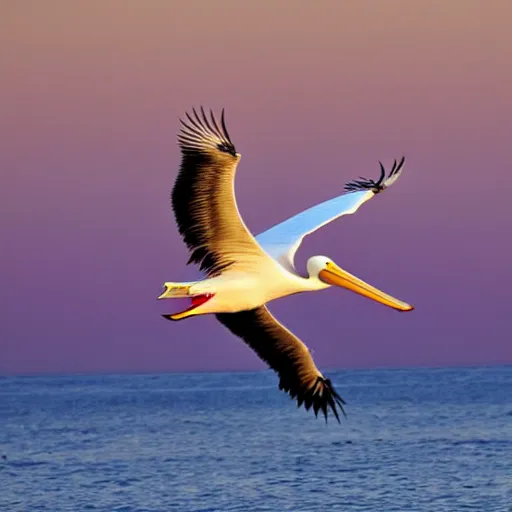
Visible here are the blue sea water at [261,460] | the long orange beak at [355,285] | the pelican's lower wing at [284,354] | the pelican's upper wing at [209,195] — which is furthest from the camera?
the blue sea water at [261,460]

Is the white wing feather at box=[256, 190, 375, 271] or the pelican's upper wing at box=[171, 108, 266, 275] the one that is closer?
the pelican's upper wing at box=[171, 108, 266, 275]

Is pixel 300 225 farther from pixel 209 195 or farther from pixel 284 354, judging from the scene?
pixel 209 195

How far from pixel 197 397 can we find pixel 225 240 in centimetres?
8105

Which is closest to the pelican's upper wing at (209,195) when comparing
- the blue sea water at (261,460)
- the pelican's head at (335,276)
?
the pelican's head at (335,276)

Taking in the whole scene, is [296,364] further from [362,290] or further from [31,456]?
[31,456]

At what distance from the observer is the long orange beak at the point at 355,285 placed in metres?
11.9

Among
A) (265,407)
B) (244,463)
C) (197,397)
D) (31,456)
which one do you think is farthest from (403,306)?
(197,397)

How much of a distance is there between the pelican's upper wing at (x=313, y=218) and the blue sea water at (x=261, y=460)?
6186 mm

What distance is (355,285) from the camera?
12219 millimetres

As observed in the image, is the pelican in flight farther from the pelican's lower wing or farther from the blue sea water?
the blue sea water

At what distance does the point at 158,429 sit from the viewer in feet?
180

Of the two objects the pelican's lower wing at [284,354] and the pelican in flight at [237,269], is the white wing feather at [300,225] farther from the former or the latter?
the pelican's lower wing at [284,354]

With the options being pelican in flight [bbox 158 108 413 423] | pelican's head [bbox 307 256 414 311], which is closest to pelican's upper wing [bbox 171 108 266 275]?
pelican in flight [bbox 158 108 413 423]

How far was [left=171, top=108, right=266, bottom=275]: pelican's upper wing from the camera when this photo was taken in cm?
1105
